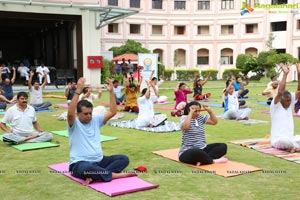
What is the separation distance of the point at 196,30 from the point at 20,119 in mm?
36737

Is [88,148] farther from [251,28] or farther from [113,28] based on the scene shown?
[251,28]

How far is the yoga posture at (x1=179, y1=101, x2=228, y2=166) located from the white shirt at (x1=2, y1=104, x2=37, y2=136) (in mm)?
3070

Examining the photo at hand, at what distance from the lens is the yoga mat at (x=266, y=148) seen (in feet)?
21.3

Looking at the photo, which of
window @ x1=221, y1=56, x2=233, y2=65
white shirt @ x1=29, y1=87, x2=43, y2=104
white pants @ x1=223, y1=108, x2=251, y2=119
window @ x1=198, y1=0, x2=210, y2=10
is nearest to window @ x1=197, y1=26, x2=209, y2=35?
window @ x1=198, y1=0, x2=210, y2=10

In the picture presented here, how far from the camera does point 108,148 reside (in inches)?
291

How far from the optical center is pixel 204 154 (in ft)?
19.4

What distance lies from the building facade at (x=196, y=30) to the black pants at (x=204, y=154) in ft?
113

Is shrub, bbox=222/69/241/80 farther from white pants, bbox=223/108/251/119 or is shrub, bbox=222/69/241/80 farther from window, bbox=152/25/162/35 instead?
white pants, bbox=223/108/251/119

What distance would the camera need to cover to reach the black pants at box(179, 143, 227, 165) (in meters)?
5.91

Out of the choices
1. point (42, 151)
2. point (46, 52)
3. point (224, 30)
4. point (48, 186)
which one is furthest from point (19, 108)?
point (224, 30)

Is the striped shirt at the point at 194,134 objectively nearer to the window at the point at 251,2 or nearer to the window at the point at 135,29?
the window at the point at 135,29

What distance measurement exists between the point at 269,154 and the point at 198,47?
36860mm

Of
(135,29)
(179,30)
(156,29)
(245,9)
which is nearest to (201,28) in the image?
(179,30)

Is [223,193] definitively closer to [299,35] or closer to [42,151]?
[42,151]
